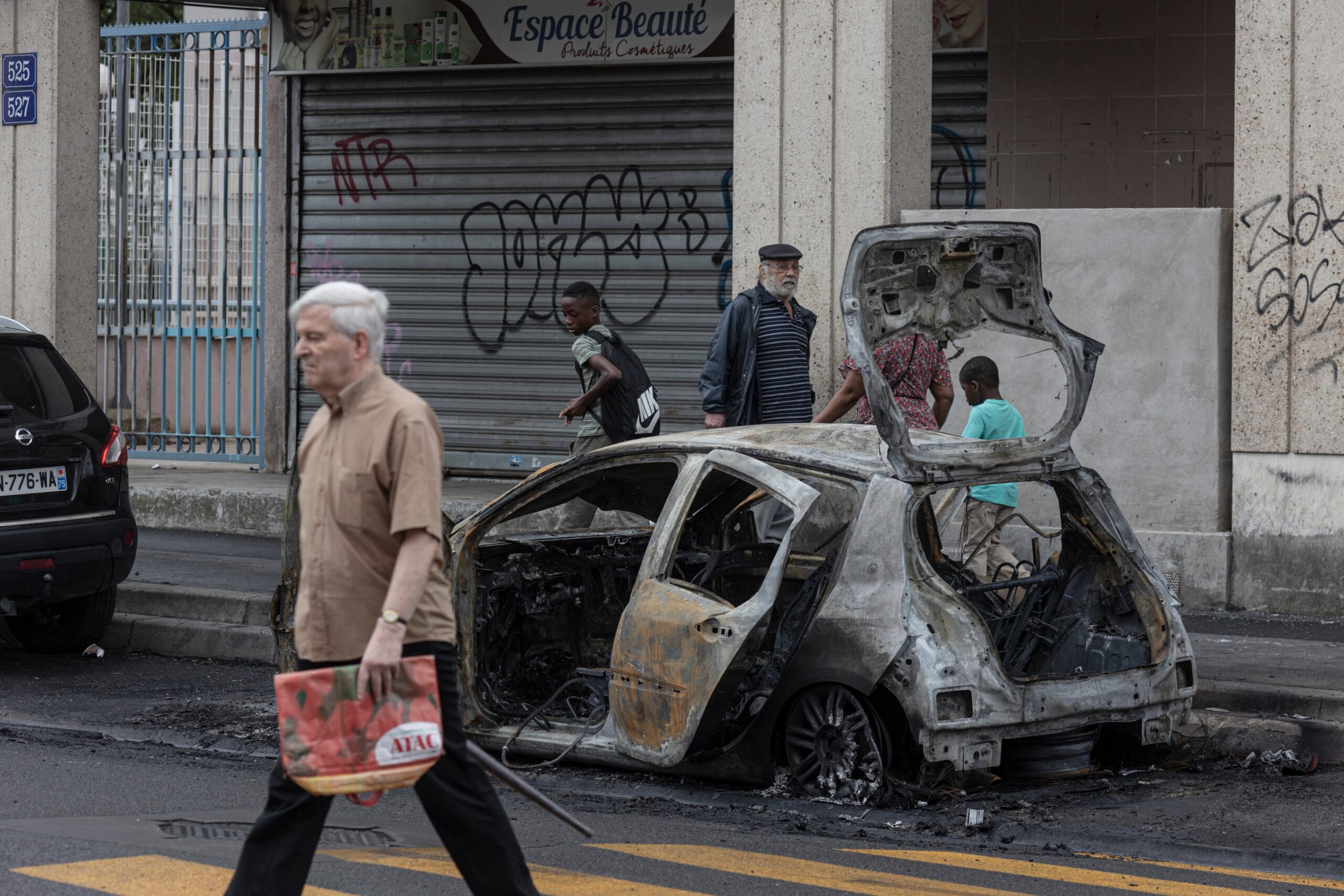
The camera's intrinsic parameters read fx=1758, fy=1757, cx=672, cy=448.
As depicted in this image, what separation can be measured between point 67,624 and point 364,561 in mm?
5959

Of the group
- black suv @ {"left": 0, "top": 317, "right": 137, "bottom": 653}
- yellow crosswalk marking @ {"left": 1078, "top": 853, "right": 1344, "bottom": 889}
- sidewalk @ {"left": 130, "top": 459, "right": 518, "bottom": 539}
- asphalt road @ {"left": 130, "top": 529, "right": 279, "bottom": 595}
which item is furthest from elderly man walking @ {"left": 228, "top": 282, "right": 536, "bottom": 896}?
sidewalk @ {"left": 130, "top": 459, "right": 518, "bottom": 539}

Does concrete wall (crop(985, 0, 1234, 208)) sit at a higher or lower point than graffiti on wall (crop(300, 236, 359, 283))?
higher

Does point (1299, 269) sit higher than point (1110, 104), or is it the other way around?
point (1110, 104)

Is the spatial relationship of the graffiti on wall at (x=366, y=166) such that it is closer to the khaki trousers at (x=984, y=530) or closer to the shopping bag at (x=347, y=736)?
the khaki trousers at (x=984, y=530)

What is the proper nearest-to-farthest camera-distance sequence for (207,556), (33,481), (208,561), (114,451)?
(33,481), (114,451), (208,561), (207,556)

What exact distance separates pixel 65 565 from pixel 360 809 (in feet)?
10.6

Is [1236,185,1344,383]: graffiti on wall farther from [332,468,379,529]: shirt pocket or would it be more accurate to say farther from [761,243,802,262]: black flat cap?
[332,468,379,529]: shirt pocket

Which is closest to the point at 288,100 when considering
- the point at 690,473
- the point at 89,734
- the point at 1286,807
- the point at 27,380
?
the point at 27,380

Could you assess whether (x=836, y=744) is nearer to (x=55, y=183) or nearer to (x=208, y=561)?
(x=208, y=561)

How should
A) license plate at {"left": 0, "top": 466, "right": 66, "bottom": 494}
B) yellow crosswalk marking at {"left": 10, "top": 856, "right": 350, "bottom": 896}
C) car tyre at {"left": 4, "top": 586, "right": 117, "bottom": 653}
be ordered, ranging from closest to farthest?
yellow crosswalk marking at {"left": 10, "top": 856, "right": 350, "bottom": 896} → license plate at {"left": 0, "top": 466, "right": 66, "bottom": 494} → car tyre at {"left": 4, "top": 586, "right": 117, "bottom": 653}

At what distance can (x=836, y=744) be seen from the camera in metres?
6.16

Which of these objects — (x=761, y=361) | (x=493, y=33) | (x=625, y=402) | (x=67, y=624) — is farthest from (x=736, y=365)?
(x=493, y=33)

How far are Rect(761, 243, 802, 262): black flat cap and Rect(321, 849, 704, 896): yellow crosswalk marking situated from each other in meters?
4.70

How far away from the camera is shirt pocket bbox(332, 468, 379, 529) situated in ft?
13.3
